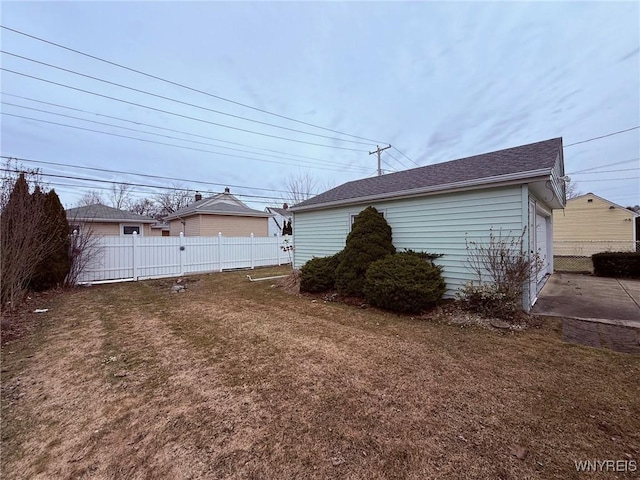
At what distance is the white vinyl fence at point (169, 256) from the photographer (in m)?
10.7

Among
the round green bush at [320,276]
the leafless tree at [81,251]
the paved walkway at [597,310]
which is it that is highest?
the leafless tree at [81,251]

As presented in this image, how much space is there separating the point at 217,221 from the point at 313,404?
57.0 ft

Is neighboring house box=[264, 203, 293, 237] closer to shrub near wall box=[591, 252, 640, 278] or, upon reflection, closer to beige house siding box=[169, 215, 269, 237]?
beige house siding box=[169, 215, 269, 237]

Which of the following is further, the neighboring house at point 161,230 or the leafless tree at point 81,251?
the neighboring house at point 161,230

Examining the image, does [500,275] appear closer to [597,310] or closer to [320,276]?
[597,310]

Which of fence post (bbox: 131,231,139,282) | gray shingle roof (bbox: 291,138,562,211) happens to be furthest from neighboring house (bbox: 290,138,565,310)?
fence post (bbox: 131,231,139,282)

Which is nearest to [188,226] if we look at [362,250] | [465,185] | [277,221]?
[277,221]

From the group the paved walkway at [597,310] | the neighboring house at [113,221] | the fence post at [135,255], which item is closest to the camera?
the paved walkway at [597,310]

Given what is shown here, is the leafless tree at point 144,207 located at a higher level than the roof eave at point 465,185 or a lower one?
higher

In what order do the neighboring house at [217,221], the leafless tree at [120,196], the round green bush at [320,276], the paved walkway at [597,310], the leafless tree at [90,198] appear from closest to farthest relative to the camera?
1. the paved walkway at [597,310]
2. the round green bush at [320,276]
3. the neighboring house at [217,221]
4. the leafless tree at [90,198]
5. the leafless tree at [120,196]

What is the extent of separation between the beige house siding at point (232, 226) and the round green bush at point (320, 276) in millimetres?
11919

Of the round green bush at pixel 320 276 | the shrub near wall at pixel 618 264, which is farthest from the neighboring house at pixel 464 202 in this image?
the shrub near wall at pixel 618 264

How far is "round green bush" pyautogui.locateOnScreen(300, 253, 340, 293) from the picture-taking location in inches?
317

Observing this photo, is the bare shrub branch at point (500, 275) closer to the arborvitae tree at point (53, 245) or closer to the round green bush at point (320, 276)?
the round green bush at point (320, 276)
